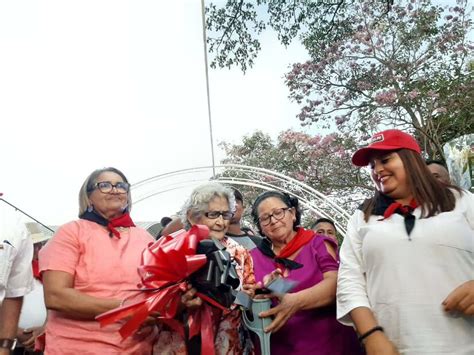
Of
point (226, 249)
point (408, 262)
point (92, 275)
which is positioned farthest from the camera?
point (226, 249)

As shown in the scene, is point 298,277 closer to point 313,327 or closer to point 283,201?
point 313,327

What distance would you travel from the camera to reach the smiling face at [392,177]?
6.91 feet

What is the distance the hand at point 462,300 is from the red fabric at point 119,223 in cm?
154

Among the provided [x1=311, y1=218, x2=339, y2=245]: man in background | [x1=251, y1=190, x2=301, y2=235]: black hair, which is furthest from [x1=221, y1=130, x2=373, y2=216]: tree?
[x1=251, y1=190, x2=301, y2=235]: black hair

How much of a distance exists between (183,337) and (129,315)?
38cm

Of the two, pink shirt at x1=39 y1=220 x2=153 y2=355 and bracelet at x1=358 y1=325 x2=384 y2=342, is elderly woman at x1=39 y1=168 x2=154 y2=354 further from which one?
bracelet at x1=358 y1=325 x2=384 y2=342

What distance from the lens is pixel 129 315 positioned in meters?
1.97

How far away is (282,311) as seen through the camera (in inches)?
86.0

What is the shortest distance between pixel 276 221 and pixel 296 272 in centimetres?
29

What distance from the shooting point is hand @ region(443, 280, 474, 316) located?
5.95ft

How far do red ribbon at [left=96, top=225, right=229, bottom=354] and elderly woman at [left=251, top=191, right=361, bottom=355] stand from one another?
0.29 meters

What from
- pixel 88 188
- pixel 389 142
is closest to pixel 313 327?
pixel 389 142

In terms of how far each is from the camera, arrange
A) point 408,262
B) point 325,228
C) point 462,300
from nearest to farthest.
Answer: point 462,300 → point 408,262 → point 325,228

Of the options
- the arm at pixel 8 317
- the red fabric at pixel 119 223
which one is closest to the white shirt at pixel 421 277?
the red fabric at pixel 119 223
